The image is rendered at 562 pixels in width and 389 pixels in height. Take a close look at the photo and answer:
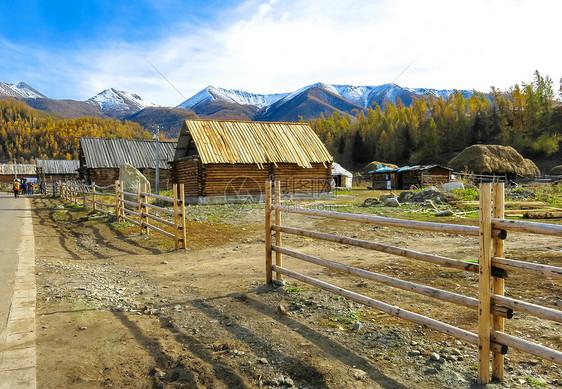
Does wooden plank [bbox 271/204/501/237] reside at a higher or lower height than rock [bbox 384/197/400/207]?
higher

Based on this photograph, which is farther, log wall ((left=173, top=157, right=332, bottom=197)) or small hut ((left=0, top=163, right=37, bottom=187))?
small hut ((left=0, top=163, right=37, bottom=187))

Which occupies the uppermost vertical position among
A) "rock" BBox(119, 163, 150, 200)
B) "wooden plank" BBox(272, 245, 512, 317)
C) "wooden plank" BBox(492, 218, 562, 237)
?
"rock" BBox(119, 163, 150, 200)

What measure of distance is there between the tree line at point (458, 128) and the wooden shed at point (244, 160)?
5231 centimetres

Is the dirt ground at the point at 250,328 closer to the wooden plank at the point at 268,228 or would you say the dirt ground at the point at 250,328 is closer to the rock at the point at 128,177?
the wooden plank at the point at 268,228

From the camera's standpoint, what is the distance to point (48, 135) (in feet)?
436

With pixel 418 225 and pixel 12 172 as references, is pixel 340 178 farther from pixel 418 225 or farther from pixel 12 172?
pixel 12 172

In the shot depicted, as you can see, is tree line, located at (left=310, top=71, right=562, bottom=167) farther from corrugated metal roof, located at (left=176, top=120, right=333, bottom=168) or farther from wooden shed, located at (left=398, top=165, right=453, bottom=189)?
corrugated metal roof, located at (left=176, top=120, right=333, bottom=168)

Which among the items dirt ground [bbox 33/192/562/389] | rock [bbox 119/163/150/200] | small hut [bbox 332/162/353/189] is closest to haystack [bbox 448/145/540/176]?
small hut [bbox 332/162/353/189]

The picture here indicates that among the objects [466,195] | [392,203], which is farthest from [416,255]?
[466,195]

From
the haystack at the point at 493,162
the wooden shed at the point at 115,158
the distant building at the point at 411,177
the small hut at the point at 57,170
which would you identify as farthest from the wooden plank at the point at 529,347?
the small hut at the point at 57,170

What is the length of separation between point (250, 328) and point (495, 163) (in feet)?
144

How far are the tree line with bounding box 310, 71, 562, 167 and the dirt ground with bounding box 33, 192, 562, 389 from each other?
67.4 metres

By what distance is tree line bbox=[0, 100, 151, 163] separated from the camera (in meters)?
128

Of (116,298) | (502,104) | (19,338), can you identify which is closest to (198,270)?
(116,298)
